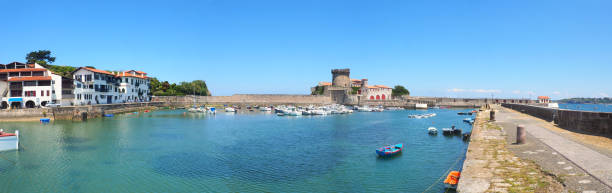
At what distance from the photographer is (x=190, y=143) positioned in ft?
83.4

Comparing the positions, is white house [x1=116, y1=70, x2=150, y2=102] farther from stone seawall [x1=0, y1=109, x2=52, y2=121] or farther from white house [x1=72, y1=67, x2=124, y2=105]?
stone seawall [x1=0, y1=109, x2=52, y2=121]

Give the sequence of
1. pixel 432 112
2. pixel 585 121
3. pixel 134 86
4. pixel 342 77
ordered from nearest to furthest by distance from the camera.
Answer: pixel 585 121, pixel 134 86, pixel 432 112, pixel 342 77

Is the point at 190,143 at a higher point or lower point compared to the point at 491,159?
lower

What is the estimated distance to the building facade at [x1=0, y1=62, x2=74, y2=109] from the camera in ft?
A: 154

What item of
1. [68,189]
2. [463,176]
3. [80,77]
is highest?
[80,77]

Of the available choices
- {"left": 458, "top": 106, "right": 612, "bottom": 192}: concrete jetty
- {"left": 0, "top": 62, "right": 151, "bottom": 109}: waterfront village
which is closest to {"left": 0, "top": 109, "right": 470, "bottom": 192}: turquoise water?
{"left": 458, "top": 106, "right": 612, "bottom": 192}: concrete jetty

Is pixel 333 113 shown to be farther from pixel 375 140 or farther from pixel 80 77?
pixel 80 77

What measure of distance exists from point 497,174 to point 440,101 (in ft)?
327

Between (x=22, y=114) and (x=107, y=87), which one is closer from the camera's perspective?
(x=22, y=114)

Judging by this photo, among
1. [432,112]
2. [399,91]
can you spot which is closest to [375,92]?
[399,91]

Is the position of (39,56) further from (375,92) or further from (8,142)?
(375,92)

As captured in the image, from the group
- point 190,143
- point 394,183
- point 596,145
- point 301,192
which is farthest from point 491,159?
point 190,143

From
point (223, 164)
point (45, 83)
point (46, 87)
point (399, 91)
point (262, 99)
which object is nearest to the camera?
point (223, 164)

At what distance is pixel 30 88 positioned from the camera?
155 ft
